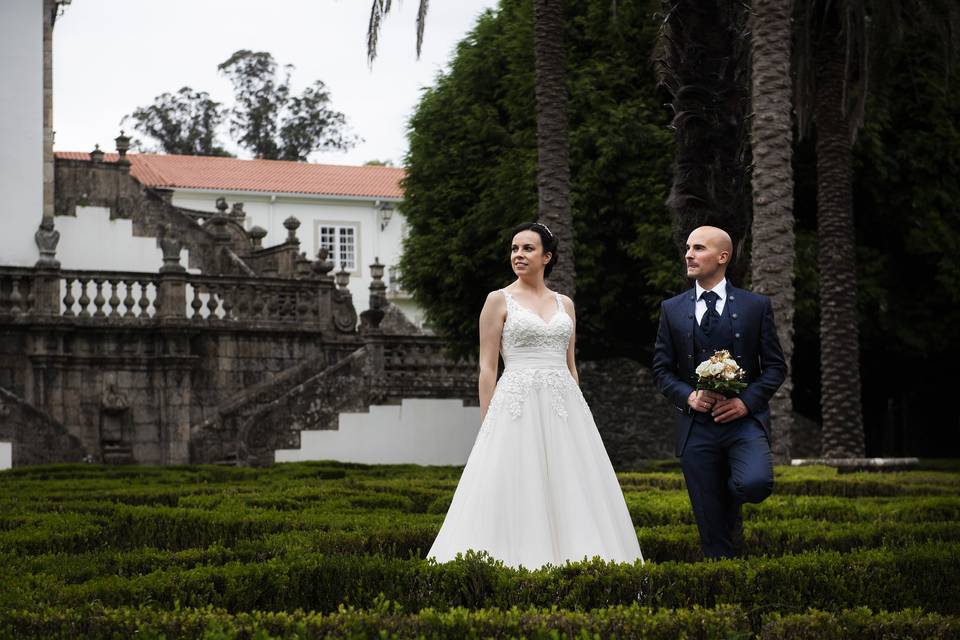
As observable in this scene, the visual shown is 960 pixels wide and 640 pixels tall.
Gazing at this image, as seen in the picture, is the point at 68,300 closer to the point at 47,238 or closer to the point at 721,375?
the point at 47,238

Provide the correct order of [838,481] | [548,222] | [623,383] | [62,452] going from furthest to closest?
[623,383], [62,452], [548,222], [838,481]

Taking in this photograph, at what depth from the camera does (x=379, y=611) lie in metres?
5.72

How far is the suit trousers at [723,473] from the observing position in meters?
6.65

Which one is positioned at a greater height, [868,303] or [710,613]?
[868,303]

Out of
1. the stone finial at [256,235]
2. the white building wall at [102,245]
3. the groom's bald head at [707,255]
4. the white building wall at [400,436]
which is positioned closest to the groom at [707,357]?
the groom's bald head at [707,255]

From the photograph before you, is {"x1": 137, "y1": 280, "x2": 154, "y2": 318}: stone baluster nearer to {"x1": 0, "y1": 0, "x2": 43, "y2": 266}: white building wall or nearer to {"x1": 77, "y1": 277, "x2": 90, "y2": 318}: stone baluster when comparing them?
{"x1": 77, "y1": 277, "x2": 90, "y2": 318}: stone baluster

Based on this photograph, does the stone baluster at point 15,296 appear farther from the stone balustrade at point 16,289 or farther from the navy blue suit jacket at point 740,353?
the navy blue suit jacket at point 740,353

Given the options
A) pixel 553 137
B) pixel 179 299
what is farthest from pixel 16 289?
pixel 553 137

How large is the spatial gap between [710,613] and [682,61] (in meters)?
3.55

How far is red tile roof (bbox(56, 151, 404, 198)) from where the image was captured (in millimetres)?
48906

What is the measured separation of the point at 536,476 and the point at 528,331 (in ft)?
2.78

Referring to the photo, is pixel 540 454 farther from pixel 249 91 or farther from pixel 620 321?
pixel 249 91

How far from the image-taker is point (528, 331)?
8.05 m

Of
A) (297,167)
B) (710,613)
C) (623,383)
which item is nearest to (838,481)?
(710,613)
